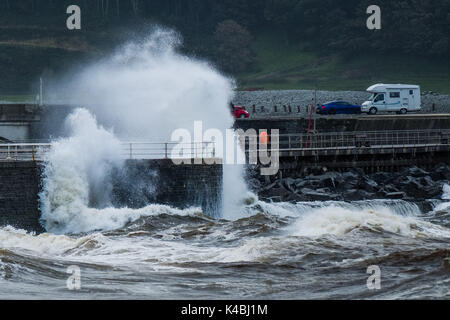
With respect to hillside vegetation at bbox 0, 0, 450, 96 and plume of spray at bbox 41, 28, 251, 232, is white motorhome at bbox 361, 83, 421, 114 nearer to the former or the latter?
plume of spray at bbox 41, 28, 251, 232

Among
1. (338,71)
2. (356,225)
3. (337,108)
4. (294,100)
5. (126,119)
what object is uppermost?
(338,71)

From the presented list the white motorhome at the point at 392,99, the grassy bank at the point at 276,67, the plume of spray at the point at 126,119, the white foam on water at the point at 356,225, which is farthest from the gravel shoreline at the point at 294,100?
the white foam on water at the point at 356,225

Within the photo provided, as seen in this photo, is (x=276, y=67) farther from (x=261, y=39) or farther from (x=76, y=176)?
(x=76, y=176)

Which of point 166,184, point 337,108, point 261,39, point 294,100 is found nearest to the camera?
point 166,184

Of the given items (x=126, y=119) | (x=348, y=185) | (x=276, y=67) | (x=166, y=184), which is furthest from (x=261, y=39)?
(x=166, y=184)

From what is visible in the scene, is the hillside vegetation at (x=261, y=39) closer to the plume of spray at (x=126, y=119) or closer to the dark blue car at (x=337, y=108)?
the dark blue car at (x=337, y=108)
